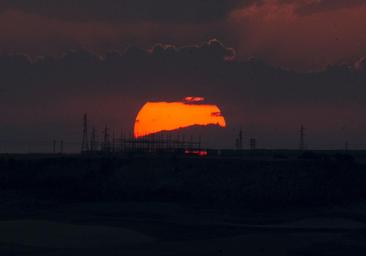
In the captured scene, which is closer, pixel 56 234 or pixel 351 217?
pixel 56 234

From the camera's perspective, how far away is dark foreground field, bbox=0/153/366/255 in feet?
142

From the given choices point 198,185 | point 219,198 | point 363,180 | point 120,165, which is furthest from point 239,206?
point 120,165

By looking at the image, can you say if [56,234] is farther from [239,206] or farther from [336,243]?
[239,206]

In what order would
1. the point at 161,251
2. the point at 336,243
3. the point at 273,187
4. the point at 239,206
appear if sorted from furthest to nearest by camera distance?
the point at 273,187
the point at 239,206
the point at 336,243
the point at 161,251

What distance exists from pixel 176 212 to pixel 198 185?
11043 mm

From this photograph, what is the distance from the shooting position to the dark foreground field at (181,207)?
4325 centimetres

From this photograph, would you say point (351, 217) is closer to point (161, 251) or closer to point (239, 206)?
point (239, 206)

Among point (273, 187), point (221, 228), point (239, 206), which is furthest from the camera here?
point (273, 187)

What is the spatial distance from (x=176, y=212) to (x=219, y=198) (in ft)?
25.4

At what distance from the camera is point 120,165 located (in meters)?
78.8

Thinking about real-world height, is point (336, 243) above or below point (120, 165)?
below

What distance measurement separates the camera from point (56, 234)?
46844 mm

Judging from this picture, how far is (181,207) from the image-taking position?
62.4 m

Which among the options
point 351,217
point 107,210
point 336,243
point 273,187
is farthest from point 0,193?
point 336,243
